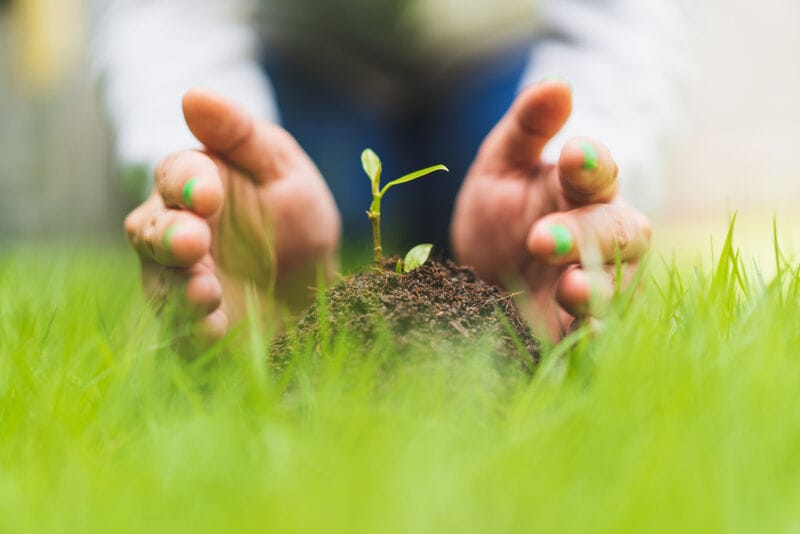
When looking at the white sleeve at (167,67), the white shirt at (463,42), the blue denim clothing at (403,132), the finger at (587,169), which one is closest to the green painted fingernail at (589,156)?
the finger at (587,169)

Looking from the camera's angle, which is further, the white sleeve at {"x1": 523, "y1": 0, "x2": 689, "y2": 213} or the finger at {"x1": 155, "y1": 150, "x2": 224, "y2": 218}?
the white sleeve at {"x1": 523, "y1": 0, "x2": 689, "y2": 213}

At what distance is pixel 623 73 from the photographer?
61.4 inches

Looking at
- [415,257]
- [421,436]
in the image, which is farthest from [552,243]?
[421,436]

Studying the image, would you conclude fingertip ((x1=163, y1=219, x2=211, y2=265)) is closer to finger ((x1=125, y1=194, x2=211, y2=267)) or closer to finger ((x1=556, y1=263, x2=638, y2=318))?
finger ((x1=125, y1=194, x2=211, y2=267))

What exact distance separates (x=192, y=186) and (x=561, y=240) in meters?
0.38

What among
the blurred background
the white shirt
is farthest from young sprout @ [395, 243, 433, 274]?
the blurred background

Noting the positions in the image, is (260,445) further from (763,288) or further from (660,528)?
(763,288)

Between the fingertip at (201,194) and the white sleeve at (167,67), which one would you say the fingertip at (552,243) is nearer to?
the fingertip at (201,194)

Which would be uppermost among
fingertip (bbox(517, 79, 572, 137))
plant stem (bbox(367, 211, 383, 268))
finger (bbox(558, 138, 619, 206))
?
fingertip (bbox(517, 79, 572, 137))

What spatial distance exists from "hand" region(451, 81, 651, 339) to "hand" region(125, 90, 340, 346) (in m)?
0.20

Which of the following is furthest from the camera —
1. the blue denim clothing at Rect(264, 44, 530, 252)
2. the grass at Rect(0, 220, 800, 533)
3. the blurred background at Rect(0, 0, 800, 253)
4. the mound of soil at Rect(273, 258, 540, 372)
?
the blurred background at Rect(0, 0, 800, 253)

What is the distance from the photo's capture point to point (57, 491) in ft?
1.61

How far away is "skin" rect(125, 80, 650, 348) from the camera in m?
0.79

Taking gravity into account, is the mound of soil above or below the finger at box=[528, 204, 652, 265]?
below
